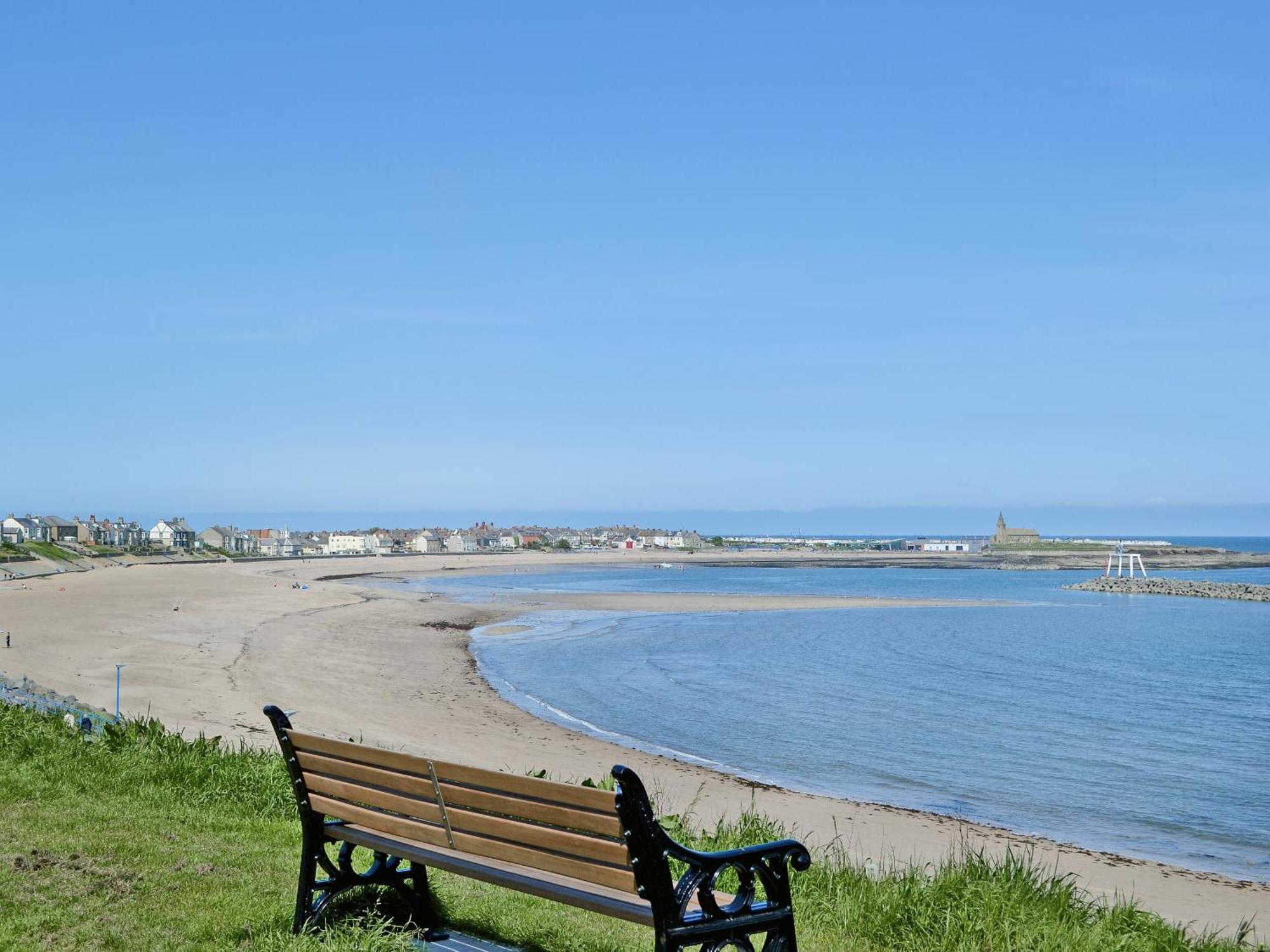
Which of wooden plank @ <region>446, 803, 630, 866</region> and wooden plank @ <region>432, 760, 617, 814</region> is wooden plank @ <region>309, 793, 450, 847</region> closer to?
wooden plank @ <region>446, 803, 630, 866</region>

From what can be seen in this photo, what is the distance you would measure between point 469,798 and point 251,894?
6.14 ft

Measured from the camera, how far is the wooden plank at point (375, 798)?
4898 mm

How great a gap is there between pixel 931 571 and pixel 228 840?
426 feet

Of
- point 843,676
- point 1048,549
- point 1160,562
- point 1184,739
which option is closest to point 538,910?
point 1184,739

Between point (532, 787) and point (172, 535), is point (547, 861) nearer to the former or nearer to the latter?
point (532, 787)

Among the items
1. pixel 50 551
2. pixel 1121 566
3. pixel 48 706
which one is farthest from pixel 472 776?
pixel 1121 566

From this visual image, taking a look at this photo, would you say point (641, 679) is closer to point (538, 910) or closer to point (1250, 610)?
point (538, 910)

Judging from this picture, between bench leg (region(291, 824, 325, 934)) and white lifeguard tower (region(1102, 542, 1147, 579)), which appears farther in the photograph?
white lifeguard tower (region(1102, 542, 1147, 579))

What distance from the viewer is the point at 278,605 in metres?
56.2

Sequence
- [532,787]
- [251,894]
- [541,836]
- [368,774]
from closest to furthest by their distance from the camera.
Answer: [532,787], [541,836], [368,774], [251,894]

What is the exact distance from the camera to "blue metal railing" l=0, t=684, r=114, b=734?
41.3 feet

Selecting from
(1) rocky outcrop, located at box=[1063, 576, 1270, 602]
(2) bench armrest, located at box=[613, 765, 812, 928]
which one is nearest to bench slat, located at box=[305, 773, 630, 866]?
(2) bench armrest, located at box=[613, 765, 812, 928]

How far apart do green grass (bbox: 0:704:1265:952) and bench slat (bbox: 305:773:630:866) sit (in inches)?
23.8

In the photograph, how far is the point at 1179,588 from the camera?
290 feet
